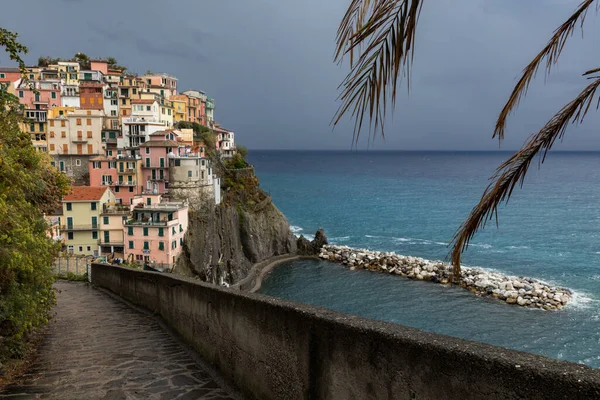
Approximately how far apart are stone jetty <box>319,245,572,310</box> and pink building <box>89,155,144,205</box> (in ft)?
81.6

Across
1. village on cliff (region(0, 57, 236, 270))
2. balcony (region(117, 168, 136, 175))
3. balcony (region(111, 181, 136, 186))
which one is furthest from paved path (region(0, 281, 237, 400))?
balcony (region(117, 168, 136, 175))

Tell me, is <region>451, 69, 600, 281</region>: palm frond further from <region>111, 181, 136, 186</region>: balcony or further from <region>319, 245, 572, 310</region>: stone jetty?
<region>111, 181, 136, 186</region>: balcony

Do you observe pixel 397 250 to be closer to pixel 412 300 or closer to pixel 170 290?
pixel 412 300

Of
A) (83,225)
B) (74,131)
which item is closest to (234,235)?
(83,225)

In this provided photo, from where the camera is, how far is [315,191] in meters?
139

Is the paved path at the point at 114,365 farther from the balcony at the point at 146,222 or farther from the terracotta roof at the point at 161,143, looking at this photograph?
the terracotta roof at the point at 161,143

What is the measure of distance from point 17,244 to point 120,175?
55170 millimetres

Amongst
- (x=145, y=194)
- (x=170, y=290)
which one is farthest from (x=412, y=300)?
(x=170, y=290)

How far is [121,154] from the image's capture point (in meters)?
62.3

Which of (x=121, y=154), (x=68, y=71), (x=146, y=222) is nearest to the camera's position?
(x=146, y=222)

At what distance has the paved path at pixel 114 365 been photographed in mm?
5996

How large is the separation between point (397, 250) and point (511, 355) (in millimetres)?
62912

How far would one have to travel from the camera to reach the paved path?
19.7 feet

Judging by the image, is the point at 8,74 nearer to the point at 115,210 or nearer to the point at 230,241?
the point at 115,210
